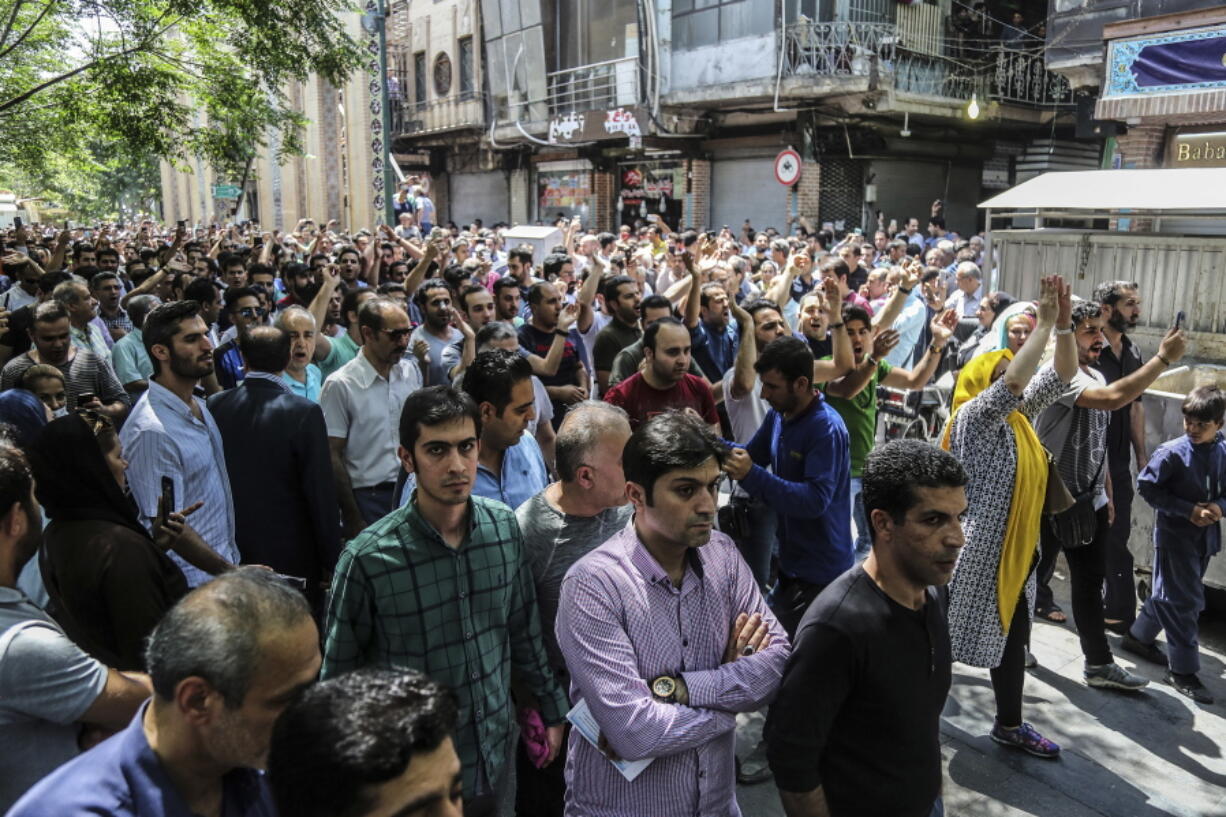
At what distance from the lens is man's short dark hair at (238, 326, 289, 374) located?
13.5 feet

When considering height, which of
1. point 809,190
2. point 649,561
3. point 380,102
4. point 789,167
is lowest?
point 649,561

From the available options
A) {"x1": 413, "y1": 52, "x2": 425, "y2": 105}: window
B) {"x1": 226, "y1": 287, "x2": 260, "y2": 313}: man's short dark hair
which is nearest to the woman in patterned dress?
{"x1": 226, "y1": 287, "x2": 260, "y2": 313}: man's short dark hair

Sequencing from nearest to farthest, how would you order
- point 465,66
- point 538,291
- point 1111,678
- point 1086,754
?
point 1086,754, point 1111,678, point 538,291, point 465,66

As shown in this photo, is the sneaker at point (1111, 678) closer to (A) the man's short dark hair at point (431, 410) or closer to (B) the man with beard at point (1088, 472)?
(B) the man with beard at point (1088, 472)

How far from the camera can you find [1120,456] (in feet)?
17.5

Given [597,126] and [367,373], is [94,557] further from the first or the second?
[597,126]

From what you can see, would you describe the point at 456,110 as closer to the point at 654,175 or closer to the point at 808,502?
the point at 654,175

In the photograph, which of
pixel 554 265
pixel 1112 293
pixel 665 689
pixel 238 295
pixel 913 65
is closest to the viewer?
pixel 665 689

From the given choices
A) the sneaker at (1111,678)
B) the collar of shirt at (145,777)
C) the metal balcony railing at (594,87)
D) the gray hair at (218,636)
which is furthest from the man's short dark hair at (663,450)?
the metal balcony railing at (594,87)

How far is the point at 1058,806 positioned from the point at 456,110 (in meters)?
28.3

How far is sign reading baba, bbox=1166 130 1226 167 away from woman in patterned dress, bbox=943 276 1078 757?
425 inches

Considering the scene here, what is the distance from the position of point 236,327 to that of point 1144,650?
20.0 ft

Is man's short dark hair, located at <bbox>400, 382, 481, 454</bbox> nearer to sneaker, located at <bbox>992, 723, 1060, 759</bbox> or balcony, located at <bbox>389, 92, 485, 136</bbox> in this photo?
sneaker, located at <bbox>992, 723, 1060, 759</bbox>

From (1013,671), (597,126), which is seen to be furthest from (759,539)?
(597,126)
